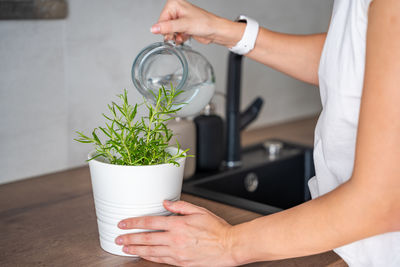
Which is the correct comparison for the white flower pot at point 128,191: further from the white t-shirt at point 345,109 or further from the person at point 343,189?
the white t-shirt at point 345,109

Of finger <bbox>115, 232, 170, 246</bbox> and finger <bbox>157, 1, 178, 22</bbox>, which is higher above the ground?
finger <bbox>157, 1, 178, 22</bbox>

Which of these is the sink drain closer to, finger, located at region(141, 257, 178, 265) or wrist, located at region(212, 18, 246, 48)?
wrist, located at region(212, 18, 246, 48)

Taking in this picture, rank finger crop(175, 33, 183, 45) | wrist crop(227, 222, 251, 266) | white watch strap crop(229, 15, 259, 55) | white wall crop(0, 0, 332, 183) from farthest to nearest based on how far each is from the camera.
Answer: white wall crop(0, 0, 332, 183), white watch strap crop(229, 15, 259, 55), finger crop(175, 33, 183, 45), wrist crop(227, 222, 251, 266)

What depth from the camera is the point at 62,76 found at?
1.40 metres

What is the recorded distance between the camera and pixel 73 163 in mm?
1479

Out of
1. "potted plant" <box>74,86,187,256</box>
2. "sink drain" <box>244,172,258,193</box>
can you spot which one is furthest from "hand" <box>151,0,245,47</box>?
"sink drain" <box>244,172,258,193</box>

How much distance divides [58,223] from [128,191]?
0.30 meters

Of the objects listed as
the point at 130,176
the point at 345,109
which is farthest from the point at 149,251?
the point at 345,109

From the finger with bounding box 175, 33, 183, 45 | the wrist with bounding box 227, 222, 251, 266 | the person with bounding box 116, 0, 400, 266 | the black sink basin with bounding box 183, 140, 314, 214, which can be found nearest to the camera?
the person with bounding box 116, 0, 400, 266

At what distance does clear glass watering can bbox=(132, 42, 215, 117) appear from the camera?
3.18 feet

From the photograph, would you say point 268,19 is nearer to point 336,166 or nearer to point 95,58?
point 95,58

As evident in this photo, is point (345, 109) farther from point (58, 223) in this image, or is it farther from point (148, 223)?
point (58, 223)

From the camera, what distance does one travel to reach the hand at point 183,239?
31.9 inches

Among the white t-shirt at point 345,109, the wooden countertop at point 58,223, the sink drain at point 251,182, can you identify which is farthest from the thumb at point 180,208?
the sink drain at point 251,182
